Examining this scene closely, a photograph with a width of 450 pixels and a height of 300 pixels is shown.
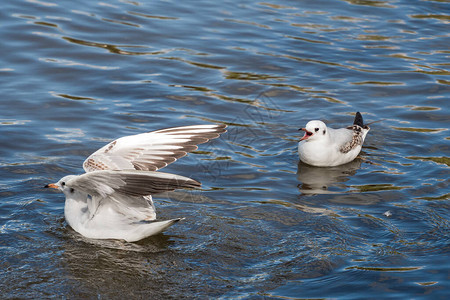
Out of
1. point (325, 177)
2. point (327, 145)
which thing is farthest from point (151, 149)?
point (327, 145)

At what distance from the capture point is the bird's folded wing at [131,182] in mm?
6746

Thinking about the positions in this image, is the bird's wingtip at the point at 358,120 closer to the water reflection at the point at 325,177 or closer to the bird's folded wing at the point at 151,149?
the water reflection at the point at 325,177

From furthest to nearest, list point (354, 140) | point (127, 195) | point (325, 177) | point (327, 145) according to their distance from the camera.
Answer: point (354, 140)
point (327, 145)
point (325, 177)
point (127, 195)

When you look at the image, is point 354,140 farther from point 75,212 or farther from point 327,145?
point 75,212

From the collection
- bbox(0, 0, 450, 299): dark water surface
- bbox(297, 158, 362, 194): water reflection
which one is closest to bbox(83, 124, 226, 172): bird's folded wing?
bbox(0, 0, 450, 299): dark water surface

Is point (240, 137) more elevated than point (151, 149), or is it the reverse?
point (151, 149)

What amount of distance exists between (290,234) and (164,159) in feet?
5.18

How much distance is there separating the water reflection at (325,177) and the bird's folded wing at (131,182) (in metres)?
3.02

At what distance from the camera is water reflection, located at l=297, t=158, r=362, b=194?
966cm

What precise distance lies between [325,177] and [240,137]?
64.3 inches

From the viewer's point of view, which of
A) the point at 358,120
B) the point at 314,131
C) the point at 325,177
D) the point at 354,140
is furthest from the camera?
the point at 358,120

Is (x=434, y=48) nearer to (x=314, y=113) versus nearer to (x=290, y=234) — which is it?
(x=314, y=113)

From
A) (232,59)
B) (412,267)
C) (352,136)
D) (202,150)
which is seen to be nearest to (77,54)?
(232,59)

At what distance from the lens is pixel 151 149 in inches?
326
